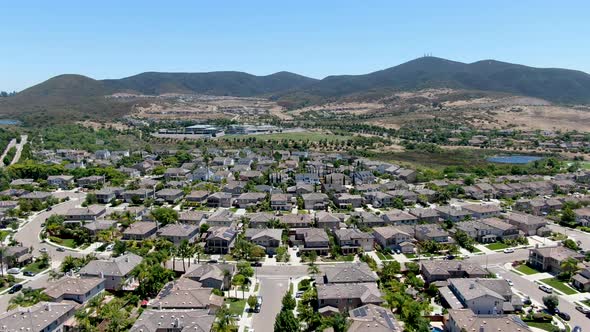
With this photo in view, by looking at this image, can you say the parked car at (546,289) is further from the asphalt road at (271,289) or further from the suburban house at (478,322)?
the asphalt road at (271,289)

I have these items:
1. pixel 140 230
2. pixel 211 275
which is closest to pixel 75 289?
pixel 211 275

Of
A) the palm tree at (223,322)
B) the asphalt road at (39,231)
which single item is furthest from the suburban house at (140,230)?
the palm tree at (223,322)

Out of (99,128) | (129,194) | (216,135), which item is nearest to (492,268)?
(129,194)

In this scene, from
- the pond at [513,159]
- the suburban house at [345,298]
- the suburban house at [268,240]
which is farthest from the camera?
the pond at [513,159]

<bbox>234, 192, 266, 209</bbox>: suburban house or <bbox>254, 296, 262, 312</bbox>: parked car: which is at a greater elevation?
<bbox>234, 192, 266, 209</bbox>: suburban house

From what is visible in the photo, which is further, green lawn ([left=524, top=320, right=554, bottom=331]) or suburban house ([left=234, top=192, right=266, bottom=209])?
suburban house ([left=234, top=192, right=266, bottom=209])

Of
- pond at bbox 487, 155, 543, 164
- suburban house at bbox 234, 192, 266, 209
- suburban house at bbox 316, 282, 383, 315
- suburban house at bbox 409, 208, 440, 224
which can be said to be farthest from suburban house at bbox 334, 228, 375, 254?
pond at bbox 487, 155, 543, 164

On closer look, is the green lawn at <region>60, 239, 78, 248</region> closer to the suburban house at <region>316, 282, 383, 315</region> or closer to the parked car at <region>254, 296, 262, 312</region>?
the parked car at <region>254, 296, 262, 312</region>
